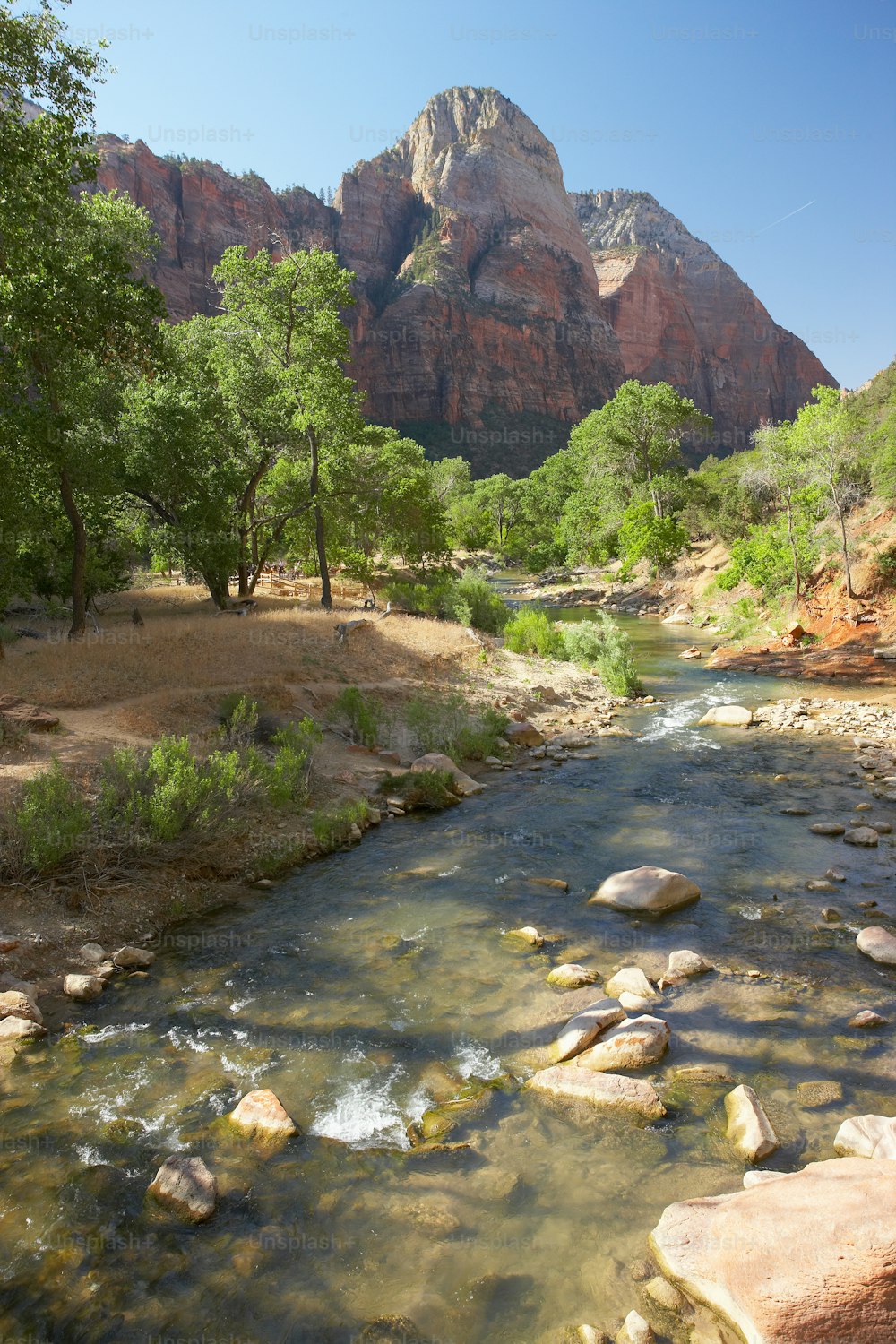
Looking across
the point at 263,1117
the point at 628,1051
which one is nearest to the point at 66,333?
the point at 263,1117

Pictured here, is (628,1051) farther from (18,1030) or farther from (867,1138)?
(18,1030)

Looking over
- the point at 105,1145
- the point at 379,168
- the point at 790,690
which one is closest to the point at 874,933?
the point at 105,1145

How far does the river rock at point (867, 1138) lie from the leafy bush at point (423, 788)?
8357mm

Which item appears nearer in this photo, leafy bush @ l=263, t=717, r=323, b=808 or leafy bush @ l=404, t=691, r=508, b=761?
leafy bush @ l=263, t=717, r=323, b=808

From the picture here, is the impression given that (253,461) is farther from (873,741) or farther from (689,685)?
(873,741)

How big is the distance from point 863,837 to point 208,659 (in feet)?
43.0

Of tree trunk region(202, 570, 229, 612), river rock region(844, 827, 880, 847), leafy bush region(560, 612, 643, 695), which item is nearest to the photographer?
river rock region(844, 827, 880, 847)

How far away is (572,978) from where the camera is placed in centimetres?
694

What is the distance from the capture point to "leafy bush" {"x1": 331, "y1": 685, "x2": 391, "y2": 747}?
14.8 metres

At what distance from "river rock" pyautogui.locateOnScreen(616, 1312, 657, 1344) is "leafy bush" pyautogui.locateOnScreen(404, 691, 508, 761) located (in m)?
11.3

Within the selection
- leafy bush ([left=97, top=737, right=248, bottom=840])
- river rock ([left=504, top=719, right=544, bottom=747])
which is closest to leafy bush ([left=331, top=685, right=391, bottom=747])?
river rock ([left=504, top=719, right=544, bottom=747])

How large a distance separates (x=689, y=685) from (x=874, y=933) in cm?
1520

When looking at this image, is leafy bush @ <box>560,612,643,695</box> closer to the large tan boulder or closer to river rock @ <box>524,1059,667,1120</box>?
river rock @ <box>524,1059,667,1120</box>

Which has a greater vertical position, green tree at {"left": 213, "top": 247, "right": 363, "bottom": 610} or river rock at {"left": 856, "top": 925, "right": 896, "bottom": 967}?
green tree at {"left": 213, "top": 247, "right": 363, "bottom": 610}
